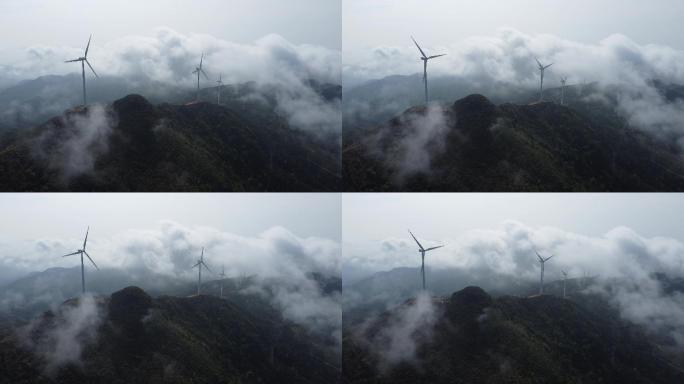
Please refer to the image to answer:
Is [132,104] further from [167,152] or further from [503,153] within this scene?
[503,153]

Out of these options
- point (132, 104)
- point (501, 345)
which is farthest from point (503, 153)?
point (132, 104)

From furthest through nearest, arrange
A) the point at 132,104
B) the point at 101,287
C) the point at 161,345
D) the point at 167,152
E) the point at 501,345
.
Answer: the point at 161,345 < the point at 501,345 < the point at 167,152 < the point at 132,104 < the point at 101,287

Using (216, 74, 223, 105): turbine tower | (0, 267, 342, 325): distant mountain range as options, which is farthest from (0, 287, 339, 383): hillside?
(216, 74, 223, 105): turbine tower

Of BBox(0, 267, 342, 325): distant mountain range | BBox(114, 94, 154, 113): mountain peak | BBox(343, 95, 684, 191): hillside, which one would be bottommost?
BBox(0, 267, 342, 325): distant mountain range

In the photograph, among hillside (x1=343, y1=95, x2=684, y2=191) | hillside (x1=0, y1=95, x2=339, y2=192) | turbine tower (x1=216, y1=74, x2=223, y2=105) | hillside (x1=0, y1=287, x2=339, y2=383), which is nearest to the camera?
hillside (x1=0, y1=95, x2=339, y2=192)

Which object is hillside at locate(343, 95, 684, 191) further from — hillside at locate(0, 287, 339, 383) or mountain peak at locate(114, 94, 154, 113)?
mountain peak at locate(114, 94, 154, 113)

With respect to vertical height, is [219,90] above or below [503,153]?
above

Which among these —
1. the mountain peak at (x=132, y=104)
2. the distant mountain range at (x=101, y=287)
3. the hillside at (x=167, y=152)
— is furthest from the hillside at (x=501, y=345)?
the mountain peak at (x=132, y=104)
